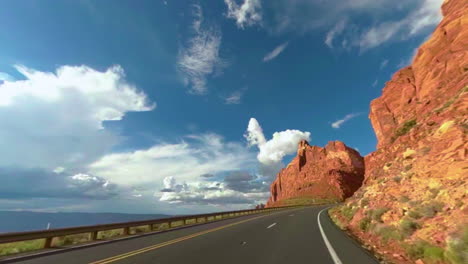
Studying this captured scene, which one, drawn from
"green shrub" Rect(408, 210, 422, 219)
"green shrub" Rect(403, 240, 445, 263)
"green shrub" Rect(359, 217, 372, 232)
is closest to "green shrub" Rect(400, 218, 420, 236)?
"green shrub" Rect(408, 210, 422, 219)

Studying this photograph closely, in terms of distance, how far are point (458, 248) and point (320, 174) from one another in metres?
143

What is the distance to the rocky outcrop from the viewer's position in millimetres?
132625

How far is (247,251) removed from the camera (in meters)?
9.49

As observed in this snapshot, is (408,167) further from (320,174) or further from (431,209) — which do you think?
(320,174)

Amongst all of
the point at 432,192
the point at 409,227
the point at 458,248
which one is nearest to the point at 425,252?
the point at 458,248

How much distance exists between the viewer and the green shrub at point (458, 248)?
21.1ft


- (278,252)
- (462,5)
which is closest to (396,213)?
(278,252)

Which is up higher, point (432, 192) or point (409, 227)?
point (432, 192)

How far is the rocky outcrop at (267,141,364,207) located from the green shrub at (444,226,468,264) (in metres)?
121

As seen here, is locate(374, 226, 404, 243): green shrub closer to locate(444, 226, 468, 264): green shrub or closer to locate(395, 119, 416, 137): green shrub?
locate(444, 226, 468, 264): green shrub

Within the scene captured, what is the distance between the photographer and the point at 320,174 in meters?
144

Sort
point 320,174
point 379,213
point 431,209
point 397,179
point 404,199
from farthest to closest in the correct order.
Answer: point 320,174
point 397,179
point 379,213
point 404,199
point 431,209

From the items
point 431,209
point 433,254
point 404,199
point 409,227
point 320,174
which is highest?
point 320,174

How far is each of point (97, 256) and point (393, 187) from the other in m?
13.7
